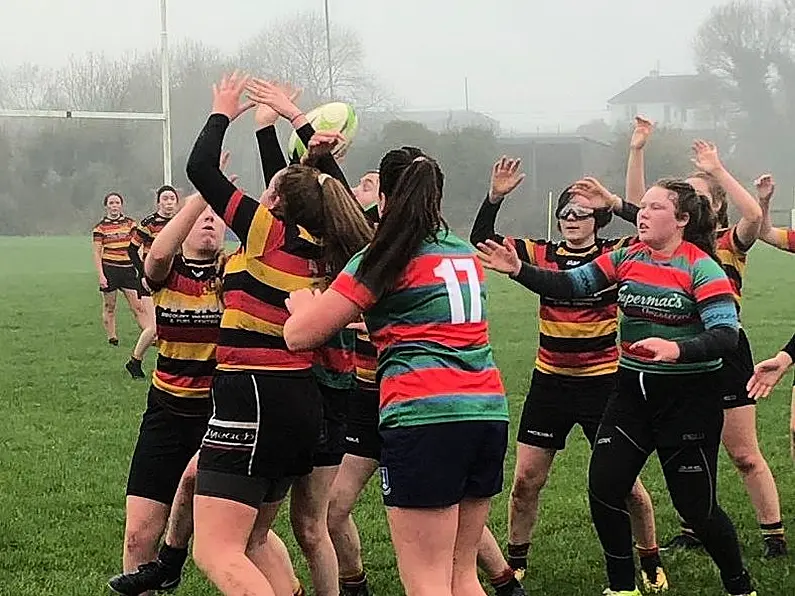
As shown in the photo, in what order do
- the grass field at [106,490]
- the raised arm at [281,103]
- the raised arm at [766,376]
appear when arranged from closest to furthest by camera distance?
the raised arm at [281,103]
the raised arm at [766,376]
the grass field at [106,490]

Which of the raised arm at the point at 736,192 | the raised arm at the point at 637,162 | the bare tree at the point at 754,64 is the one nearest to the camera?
the raised arm at the point at 736,192

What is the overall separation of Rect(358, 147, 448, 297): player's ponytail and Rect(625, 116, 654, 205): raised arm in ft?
9.64

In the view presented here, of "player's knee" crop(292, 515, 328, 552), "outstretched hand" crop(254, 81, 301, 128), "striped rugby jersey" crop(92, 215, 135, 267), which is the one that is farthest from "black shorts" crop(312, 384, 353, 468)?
"striped rugby jersey" crop(92, 215, 135, 267)

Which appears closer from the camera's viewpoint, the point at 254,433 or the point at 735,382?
the point at 254,433

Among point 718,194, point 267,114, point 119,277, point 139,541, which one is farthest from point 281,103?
point 119,277

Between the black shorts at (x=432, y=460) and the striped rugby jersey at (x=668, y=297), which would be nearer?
the black shorts at (x=432, y=460)

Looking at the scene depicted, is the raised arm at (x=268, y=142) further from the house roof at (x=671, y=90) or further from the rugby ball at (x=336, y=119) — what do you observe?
the house roof at (x=671, y=90)

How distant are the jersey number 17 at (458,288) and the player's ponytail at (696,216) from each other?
5.29 ft

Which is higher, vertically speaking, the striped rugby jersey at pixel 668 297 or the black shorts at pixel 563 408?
the striped rugby jersey at pixel 668 297

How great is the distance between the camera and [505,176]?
6.39 metres

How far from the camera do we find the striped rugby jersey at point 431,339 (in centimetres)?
440

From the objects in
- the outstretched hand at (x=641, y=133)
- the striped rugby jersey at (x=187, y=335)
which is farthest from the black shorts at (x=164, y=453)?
the outstretched hand at (x=641, y=133)

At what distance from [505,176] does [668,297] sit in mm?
1148

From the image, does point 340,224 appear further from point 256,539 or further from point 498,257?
point 256,539
